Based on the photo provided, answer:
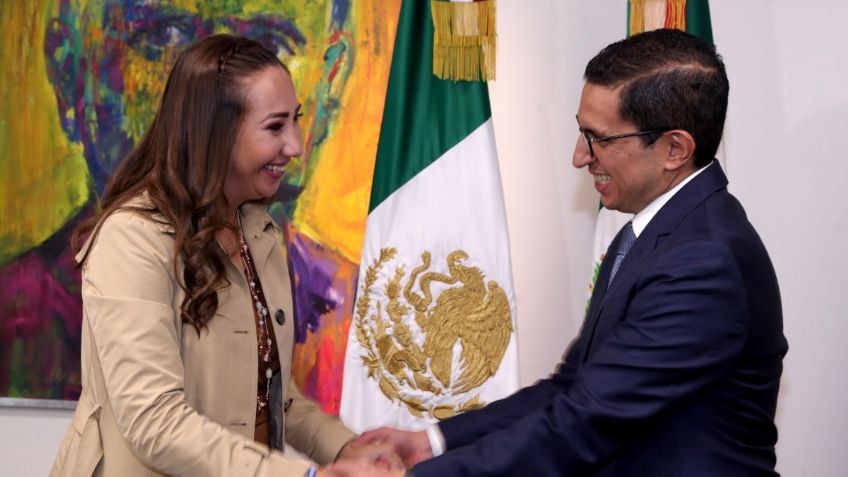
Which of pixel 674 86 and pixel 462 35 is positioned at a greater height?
pixel 462 35

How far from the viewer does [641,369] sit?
1.88m

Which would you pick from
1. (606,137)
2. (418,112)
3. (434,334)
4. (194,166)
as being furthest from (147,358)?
(418,112)

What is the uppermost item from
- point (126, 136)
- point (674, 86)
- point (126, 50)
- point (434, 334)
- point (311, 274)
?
point (126, 50)

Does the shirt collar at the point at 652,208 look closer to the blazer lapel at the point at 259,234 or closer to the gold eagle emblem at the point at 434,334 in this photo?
the blazer lapel at the point at 259,234

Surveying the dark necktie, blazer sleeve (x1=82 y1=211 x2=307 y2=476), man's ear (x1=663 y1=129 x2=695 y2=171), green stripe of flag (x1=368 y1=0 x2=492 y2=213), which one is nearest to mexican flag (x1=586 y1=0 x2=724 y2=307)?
green stripe of flag (x1=368 y1=0 x2=492 y2=213)

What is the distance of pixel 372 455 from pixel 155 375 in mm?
714

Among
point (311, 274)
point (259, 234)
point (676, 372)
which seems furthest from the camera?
point (311, 274)

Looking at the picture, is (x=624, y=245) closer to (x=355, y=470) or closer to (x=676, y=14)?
(x=355, y=470)

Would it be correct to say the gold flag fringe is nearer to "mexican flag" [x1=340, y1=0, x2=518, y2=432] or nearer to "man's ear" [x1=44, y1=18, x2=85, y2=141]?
"mexican flag" [x1=340, y1=0, x2=518, y2=432]

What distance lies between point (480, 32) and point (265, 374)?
5.01ft

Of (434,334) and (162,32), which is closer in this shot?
(434,334)

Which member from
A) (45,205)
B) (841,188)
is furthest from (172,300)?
(841,188)

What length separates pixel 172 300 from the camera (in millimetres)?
1957

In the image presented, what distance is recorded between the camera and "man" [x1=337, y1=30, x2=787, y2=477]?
72.2 inches
